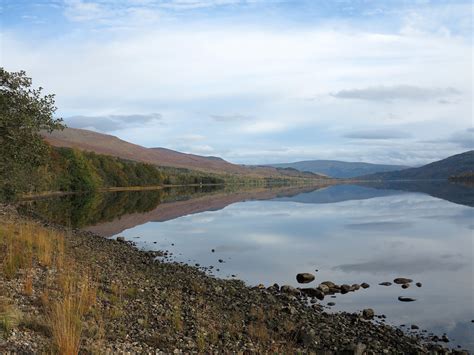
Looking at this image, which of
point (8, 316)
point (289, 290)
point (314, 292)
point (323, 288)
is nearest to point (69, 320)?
point (8, 316)

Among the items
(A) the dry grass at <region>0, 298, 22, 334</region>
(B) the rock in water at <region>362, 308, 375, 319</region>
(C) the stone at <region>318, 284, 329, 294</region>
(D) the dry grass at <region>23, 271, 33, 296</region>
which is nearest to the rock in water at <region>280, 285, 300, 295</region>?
(C) the stone at <region>318, 284, 329, 294</region>

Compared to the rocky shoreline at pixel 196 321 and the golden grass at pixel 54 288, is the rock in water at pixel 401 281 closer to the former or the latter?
the rocky shoreline at pixel 196 321

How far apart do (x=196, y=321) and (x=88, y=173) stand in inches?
4022

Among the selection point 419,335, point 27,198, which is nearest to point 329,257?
point 419,335

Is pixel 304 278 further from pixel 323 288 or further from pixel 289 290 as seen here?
pixel 289 290

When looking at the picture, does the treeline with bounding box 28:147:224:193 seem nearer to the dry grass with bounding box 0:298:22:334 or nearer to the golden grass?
the golden grass

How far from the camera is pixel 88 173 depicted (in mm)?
108625

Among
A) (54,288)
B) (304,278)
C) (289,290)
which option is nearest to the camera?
(54,288)

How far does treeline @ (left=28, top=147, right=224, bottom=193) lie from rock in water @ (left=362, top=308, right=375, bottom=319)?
61.6m

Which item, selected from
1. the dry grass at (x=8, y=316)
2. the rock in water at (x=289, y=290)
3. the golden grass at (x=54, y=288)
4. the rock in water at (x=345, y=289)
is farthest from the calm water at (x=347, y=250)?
the dry grass at (x=8, y=316)

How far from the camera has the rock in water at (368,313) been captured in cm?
1852

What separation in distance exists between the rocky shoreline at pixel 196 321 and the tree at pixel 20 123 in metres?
6.83

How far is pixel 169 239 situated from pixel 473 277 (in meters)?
26.2

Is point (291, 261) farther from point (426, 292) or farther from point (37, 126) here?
point (37, 126)
